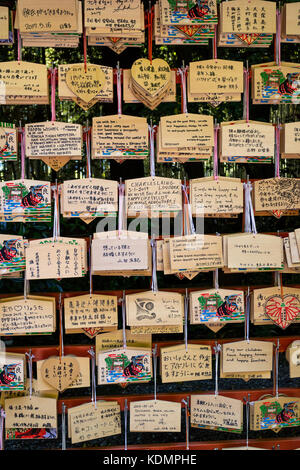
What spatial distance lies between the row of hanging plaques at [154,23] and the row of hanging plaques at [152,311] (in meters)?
0.99

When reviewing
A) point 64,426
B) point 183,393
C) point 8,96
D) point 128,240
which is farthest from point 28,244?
point 183,393

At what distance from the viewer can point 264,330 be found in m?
1.83

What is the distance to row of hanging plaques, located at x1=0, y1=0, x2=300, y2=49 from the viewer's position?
5.26 ft

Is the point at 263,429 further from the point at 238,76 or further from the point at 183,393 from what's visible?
the point at 238,76

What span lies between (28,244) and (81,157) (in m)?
0.41

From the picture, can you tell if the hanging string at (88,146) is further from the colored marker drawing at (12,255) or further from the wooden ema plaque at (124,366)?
the wooden ema plaque at (124,366)

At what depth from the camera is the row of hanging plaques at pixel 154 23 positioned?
1604mm

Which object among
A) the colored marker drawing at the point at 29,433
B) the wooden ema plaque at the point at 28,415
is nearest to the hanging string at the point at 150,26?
the wooden ema plaque at the point at 28,415

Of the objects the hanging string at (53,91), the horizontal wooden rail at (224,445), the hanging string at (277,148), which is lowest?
the horizontal wooden rail at (224,445)

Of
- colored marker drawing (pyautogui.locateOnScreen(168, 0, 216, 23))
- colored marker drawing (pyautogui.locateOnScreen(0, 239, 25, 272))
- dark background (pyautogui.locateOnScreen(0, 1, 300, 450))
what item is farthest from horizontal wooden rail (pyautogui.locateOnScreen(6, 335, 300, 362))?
colored marker drawing (pyautogui.locateOnScreen(168, 0, 216, 23))

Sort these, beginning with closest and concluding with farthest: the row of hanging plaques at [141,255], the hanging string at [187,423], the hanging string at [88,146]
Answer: the row of hanging plaques at [141,255], the hanging string at [88,146], the hanging string at [187,423]

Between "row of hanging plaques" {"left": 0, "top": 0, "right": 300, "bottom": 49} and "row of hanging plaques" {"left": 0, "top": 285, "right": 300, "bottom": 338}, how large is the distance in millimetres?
992

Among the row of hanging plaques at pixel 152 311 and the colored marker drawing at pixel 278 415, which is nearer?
the row of hanging plaques at pixel 152 311

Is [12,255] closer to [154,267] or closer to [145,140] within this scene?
[154,267]
